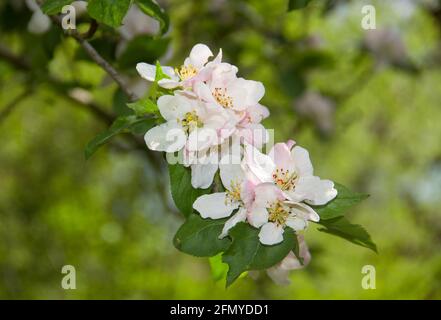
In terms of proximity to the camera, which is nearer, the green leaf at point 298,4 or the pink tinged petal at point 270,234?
the pink tinged petal at point 270,234

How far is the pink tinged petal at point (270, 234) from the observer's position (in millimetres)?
786

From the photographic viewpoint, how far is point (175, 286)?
318 cm

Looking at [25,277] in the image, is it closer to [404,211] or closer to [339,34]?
[339,34]

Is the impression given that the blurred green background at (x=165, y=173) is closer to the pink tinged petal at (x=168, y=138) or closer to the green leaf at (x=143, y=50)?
the green leaf at (x=143, y=50)

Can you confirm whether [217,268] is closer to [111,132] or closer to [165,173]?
[111,132]

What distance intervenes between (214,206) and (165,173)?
212 cm

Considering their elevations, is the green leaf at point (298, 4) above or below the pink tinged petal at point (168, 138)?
above

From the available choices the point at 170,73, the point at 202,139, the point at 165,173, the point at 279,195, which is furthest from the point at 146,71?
the point at 165,173

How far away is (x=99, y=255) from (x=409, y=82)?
311 centimetres

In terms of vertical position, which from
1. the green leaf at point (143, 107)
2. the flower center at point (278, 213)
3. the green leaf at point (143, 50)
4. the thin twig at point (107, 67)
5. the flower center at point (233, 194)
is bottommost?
the flower center at point (278, 213)

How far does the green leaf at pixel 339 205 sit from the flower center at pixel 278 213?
40 millimetres

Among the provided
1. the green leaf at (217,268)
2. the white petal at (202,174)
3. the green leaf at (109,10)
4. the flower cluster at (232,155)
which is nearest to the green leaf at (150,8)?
the green leaf at (109,10)

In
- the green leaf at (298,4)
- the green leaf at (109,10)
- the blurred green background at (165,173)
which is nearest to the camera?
the green leaf at (109,10)

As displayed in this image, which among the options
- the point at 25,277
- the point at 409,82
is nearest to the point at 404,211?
the point at 409,82
